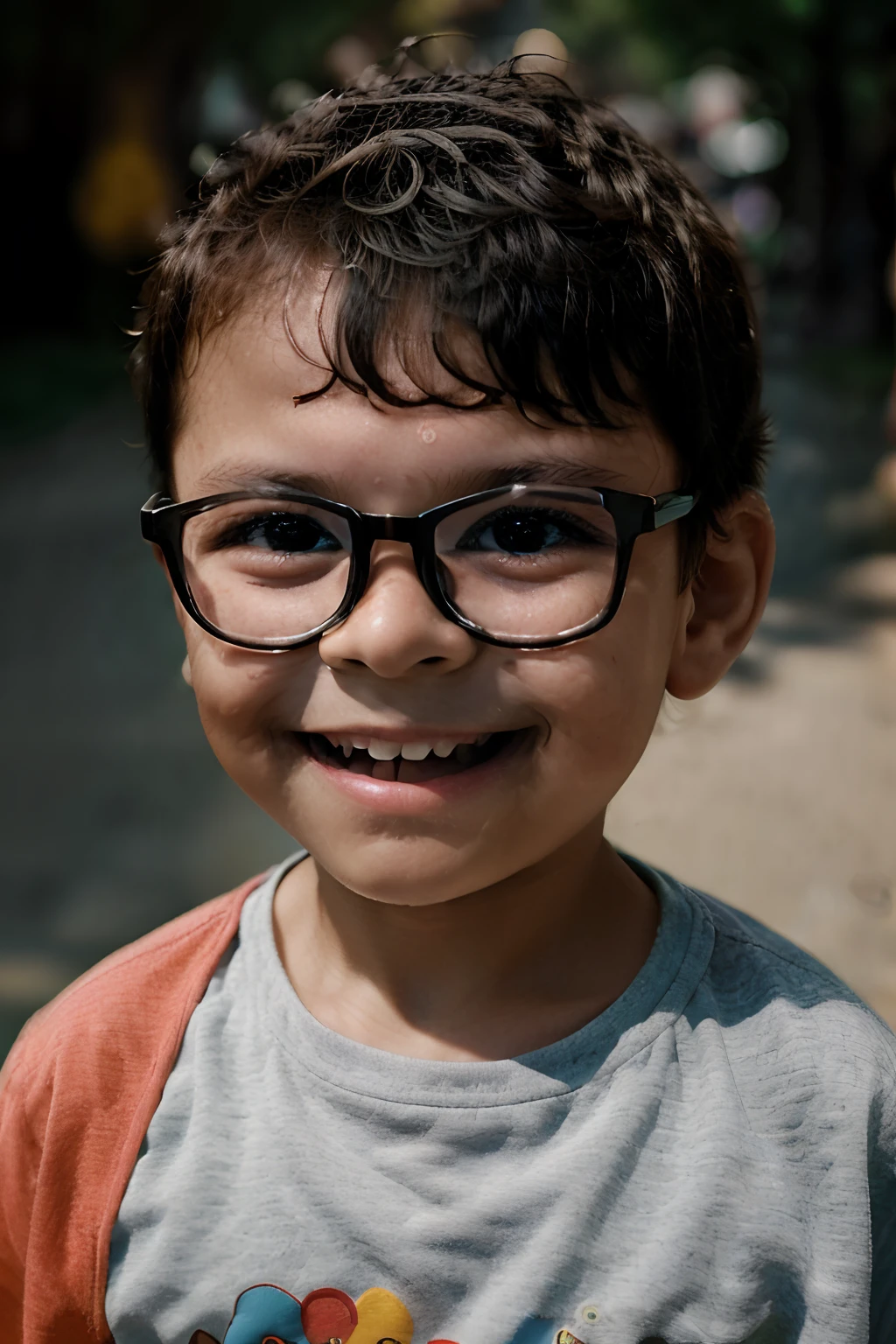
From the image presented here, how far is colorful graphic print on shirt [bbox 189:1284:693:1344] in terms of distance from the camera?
1332 mm

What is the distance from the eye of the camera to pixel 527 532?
1283mm

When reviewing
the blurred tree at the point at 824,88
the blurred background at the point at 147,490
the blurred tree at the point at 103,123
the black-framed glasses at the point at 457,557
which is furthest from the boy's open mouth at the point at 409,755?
the blurred tree at the point at 103,123

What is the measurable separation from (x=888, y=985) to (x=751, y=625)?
182 centimetres

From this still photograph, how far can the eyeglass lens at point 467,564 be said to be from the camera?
4.17ft

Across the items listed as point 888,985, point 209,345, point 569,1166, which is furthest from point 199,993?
point 888,985

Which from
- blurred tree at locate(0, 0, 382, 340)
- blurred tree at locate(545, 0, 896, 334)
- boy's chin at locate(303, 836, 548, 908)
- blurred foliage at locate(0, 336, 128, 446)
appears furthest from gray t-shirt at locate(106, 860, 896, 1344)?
blurred tree at locate(0, 0, 382, 340)

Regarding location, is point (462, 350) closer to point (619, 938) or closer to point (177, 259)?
point (177, 259)

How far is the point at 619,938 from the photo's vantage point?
149 centimetres

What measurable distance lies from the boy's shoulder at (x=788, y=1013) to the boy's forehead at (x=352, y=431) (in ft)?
1.72

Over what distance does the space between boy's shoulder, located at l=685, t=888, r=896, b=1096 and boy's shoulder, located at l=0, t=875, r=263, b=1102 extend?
1.77 feet

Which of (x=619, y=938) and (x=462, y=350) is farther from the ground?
(x=462, y=350)

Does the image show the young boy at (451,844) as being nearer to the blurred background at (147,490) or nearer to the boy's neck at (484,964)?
the boy's neck at (484,964)

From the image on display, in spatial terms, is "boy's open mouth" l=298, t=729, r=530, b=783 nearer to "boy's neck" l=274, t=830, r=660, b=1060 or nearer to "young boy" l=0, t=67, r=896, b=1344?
"young boy" l=0, t=67, r=896, b=1344

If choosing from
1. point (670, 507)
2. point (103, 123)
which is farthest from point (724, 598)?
point (103, 123)
